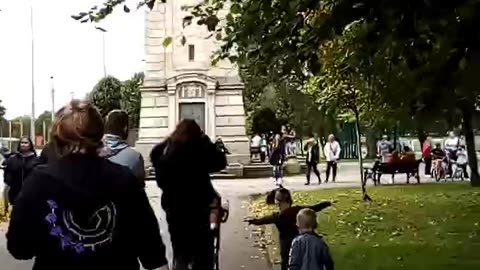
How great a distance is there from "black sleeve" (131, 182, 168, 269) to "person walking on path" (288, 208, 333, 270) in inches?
120

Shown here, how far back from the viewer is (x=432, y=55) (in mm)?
9938

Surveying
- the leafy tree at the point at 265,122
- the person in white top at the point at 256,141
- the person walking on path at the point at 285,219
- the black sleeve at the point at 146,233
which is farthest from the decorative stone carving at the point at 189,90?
the black sleeve at the point at 146,233

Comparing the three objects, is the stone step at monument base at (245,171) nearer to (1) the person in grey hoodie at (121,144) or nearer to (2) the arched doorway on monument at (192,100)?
(2) the arched doorway on monument at (192,100)

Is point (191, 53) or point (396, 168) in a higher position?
point (191, 53)

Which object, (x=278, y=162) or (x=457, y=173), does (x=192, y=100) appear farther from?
(x=457, y=173)

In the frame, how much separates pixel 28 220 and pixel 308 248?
3544 mm

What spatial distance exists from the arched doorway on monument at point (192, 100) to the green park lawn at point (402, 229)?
46.6 feet

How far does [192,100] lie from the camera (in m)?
39.1

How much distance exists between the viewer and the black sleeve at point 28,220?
455 centimetres

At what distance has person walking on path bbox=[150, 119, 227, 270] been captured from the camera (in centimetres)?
884

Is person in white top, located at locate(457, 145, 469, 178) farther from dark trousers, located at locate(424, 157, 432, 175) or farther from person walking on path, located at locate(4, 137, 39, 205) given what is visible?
person walking on path, located at locate(4, 137, 39, 205)

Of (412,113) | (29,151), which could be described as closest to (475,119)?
(412,113)

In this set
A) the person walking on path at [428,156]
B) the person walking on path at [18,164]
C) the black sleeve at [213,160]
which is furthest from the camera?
the person walking on path at [428,156]

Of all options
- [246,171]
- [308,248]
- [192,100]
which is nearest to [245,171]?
[246,171]
